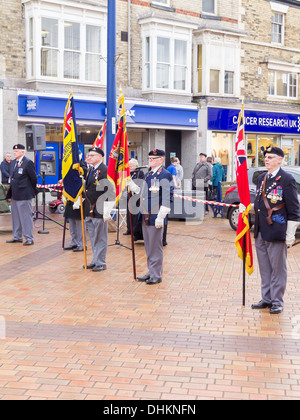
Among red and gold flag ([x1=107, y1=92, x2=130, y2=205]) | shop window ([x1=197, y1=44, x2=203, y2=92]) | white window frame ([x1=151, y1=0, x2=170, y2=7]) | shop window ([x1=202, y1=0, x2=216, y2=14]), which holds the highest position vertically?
shop window ([x1=202, y1=0, x2=216, y2=14])

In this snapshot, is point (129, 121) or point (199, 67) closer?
point (129, 121)

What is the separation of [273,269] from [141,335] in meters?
1.89

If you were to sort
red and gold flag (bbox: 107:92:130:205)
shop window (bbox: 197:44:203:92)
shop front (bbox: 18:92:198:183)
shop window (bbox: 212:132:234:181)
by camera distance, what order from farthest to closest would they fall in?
1. shop window (bbox: 212:132:234:181)
2. shop window (bbox: 197:44:203:92)
3. shop front (bbox: 18:92:198:183)
4. red and gold flag (bbox: 107:92:130:205)

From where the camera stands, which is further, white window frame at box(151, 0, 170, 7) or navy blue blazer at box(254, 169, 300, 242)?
white window frame at box(151, 0, 170, 7)

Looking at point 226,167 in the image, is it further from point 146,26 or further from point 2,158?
point 2,158

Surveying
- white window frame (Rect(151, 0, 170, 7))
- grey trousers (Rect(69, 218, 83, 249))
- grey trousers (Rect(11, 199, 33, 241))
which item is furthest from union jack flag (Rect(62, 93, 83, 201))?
white window frame (Rect(151, 0, 170, 7))

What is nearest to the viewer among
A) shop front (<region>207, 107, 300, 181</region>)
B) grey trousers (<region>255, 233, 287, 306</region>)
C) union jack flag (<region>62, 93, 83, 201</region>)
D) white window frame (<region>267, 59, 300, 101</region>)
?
grey trousers (<region>255, 233, 287, 306</region>)

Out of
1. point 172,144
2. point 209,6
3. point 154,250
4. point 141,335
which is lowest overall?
point 141,335

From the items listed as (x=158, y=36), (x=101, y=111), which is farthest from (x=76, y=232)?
(x=158, y=36)

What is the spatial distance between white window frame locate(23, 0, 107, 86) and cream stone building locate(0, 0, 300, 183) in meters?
0.04

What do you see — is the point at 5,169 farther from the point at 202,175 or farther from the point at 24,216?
the point at 24,216

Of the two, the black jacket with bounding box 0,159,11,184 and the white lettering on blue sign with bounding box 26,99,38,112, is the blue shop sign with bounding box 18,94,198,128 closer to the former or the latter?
the white lettering on blue sign with bounding box 26,99,38,112

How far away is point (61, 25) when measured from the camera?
21516mm

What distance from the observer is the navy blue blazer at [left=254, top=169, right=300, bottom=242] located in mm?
7016
